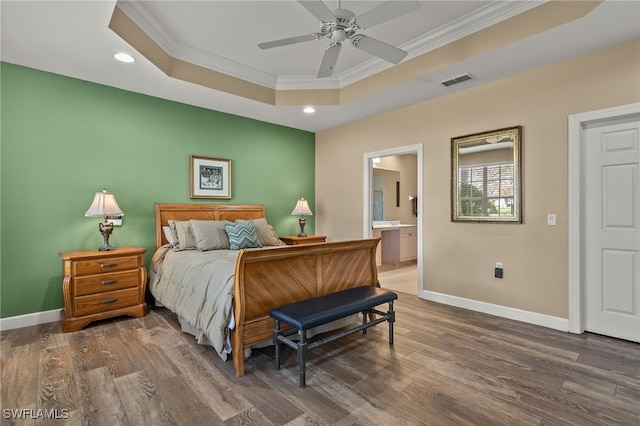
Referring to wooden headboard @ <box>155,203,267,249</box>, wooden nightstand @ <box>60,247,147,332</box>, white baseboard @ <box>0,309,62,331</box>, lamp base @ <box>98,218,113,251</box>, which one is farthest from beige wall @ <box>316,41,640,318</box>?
white baseboard @ <box>0,309,62,331</box>

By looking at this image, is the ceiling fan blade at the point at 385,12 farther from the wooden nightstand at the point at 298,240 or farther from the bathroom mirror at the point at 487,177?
the wooden nightstand at the point at 298,240

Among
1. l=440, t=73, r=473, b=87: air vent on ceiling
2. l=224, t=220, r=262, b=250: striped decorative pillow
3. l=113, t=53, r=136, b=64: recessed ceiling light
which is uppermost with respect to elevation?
l=113, t=53, r=136, b=64: recessed ceiling light

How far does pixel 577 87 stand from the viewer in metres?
3.06

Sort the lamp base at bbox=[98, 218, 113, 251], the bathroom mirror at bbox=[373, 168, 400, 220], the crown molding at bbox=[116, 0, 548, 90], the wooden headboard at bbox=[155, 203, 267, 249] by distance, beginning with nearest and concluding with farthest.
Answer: the crown molding at bbox=[116, 0, 548, 90] < the lamp base at bbox=[98, 218, 113, 251] < the wooden headboard at bbox=[155, 203, 267, 249] < the bathroom mirror at bbox=[373, 168, 400, 220]

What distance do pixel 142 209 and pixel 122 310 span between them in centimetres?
128

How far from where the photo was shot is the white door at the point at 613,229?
2.85 m

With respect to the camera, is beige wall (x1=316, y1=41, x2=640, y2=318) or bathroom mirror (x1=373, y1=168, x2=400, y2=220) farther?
bathroom mirror (x1=373, y1=168, x2=400, y2=220)

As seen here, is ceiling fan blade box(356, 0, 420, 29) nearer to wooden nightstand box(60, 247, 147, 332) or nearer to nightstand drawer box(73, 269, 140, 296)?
wooden nightstand box(60, 247, 147, 332)

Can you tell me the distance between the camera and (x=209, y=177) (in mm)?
4629

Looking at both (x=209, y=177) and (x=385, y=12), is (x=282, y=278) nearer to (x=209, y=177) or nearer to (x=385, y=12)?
(x=385, y=12)

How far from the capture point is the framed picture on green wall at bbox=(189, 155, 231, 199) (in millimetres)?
4469

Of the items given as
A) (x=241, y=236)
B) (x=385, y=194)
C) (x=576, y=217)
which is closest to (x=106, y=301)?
(x=241, y=236)

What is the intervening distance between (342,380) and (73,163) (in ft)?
12.1

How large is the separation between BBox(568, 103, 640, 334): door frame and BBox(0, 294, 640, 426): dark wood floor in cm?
24
